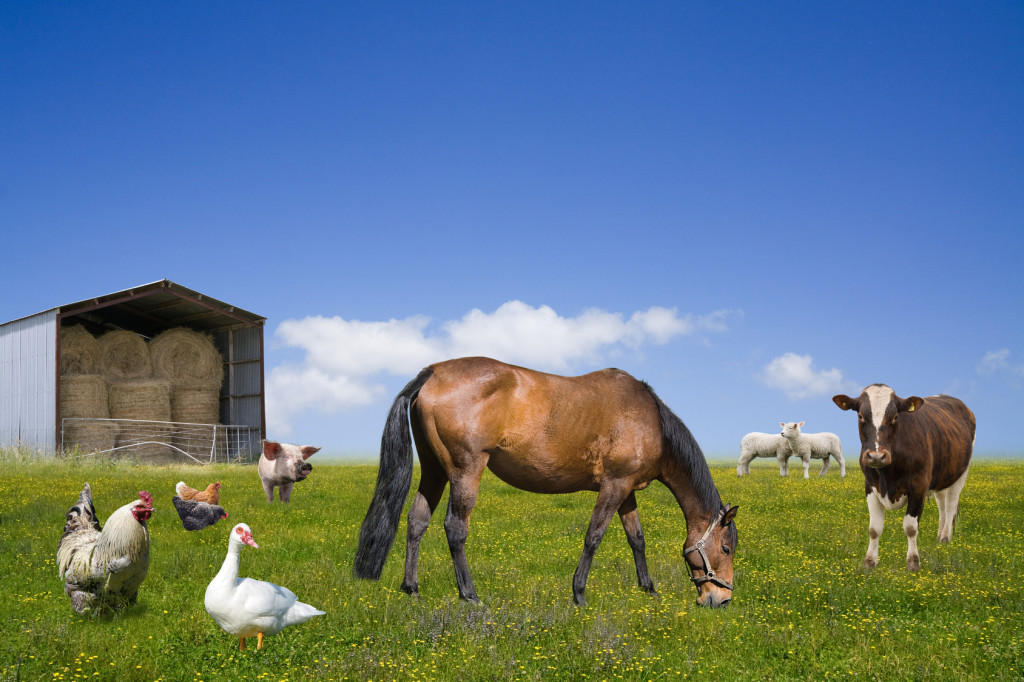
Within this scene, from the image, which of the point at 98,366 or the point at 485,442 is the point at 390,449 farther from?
the point at 98,366

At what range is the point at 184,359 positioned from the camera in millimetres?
Answer: 32312

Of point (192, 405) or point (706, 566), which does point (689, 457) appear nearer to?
point (706, 566)

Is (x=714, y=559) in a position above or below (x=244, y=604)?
below

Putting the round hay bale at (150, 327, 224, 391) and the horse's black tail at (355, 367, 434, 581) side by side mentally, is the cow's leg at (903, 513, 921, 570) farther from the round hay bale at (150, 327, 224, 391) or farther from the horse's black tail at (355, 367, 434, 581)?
the round hay bale at (150, 327, 224, 391)

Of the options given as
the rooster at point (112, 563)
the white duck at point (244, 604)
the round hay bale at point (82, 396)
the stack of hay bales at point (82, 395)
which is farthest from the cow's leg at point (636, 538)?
the round hay bale at point (82, 396)

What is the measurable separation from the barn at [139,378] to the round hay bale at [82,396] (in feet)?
0.12

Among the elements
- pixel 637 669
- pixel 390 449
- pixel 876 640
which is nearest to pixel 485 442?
pixel 390 449

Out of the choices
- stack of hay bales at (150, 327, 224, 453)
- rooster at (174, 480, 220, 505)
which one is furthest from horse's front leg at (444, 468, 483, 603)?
stack of hay bales at (150, 327, 224, 453)

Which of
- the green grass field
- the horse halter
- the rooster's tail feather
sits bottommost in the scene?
the green grass field

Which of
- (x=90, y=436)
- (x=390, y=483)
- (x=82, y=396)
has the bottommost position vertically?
(x=90, y=436)

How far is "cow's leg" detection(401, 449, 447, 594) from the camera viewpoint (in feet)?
24.9

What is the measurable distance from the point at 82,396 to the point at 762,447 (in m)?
25.3

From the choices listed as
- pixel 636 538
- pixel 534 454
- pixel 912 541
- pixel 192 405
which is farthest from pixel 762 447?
pixel 192 405

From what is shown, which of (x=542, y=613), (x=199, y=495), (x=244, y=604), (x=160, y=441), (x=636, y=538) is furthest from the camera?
(x=160, y=441)
